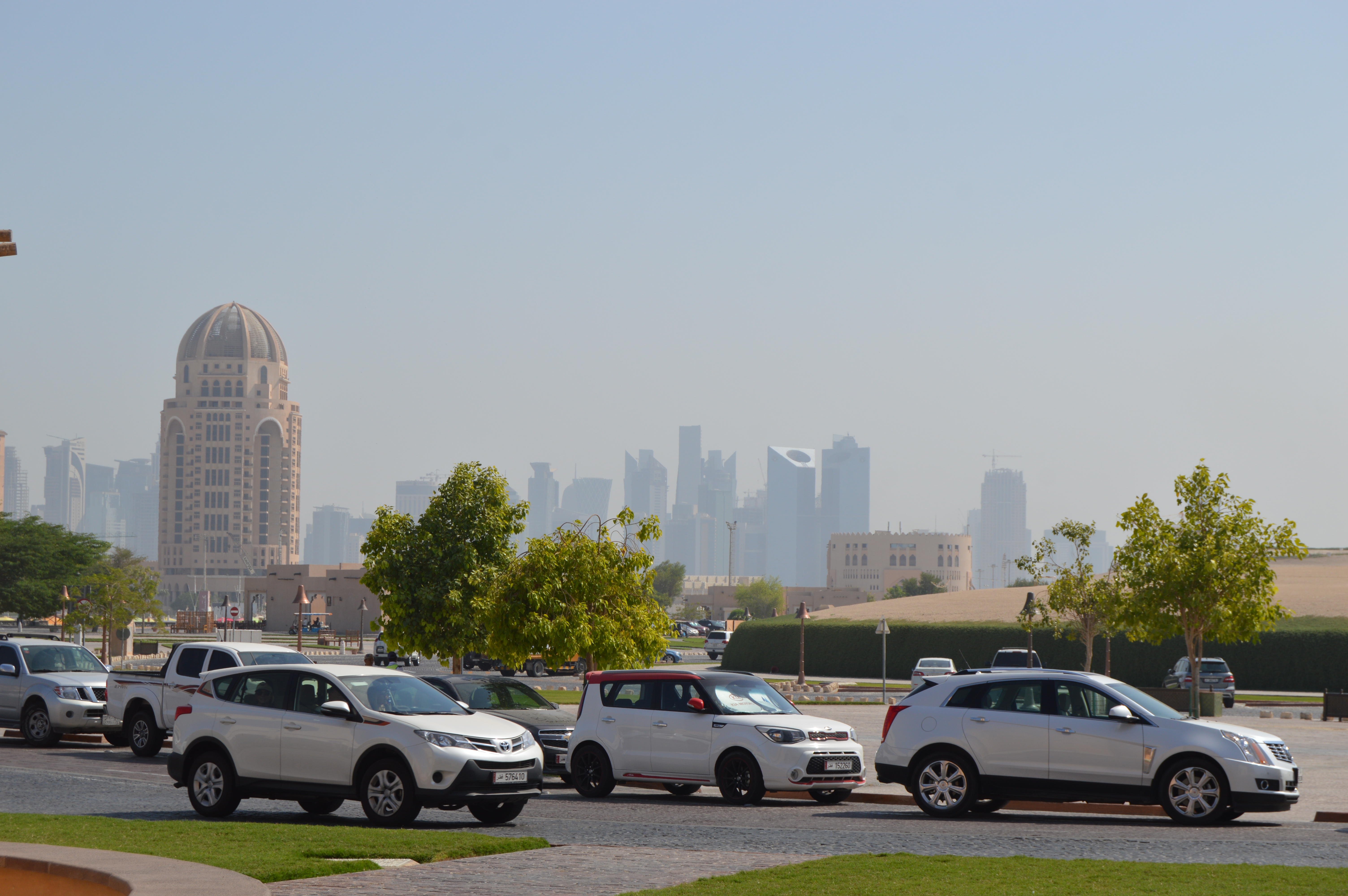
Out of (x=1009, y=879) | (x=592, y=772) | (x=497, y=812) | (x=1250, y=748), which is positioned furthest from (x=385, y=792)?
(x=1250, y=748)

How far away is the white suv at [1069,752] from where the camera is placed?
15906mm

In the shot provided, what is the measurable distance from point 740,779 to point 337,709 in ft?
18.2

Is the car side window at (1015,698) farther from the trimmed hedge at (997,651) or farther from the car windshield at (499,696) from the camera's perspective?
the trimmed hedge at (997,651)

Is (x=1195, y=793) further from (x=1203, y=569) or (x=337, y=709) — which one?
(x=1203, y=569)

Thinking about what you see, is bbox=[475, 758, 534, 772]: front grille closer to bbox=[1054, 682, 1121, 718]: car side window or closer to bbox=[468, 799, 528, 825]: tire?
bbox=[468, 799, 528, 825]: tire

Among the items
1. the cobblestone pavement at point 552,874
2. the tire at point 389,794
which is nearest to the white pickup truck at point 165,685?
the tire at point 389,794

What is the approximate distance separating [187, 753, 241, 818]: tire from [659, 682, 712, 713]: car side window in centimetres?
555

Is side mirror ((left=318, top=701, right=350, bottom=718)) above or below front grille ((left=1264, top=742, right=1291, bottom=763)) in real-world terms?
above

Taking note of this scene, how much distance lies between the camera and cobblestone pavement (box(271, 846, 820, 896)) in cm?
1063

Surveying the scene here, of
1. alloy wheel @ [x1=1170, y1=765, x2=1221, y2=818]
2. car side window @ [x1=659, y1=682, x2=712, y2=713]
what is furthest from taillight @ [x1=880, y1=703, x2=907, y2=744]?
alloy wheel @ [x1=1170, y1=765, x2=1221, y2=818]

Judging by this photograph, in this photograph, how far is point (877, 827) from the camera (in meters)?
15.7

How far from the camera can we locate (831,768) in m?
18.3

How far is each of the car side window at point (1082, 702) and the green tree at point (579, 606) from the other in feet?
46.1

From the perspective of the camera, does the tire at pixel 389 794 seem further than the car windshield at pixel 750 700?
No
